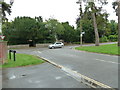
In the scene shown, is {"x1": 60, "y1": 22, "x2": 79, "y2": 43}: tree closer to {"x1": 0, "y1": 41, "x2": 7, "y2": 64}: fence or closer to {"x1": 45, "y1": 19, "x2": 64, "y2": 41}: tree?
{"x1": 45, "y1": 19, "x2": 64, "y2": 41}: tree

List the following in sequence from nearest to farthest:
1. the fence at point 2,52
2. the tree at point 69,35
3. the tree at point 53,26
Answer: the fence at point 2,52 → the tree at point 53,26 → the tree at point 69,35

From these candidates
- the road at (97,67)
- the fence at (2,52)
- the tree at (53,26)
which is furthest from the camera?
the tree at (53,26)

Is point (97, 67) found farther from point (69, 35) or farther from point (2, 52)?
point (69, 35)

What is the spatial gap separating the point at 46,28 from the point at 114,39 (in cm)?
3033

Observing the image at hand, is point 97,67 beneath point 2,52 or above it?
beneath


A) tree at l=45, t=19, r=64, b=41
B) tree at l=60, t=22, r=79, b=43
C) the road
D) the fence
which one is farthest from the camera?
tree at l=60, t=22, r=79, b=43

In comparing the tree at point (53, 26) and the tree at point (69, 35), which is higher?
the tree at point (53, 26)

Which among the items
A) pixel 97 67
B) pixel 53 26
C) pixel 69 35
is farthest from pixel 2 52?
pixel 69 35

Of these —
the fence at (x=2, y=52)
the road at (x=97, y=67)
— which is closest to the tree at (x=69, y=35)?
the road at (x=97, y=67)

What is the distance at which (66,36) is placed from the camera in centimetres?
5331

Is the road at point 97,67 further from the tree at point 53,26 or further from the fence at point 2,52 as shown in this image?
the tree at point 53,26

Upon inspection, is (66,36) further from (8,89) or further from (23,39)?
(8,89)

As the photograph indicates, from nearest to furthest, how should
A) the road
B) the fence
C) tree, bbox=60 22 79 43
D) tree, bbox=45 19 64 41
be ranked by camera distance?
the road
the fence
tree, bbox=45 19 64 41
tree, bbox=60 22 79 43

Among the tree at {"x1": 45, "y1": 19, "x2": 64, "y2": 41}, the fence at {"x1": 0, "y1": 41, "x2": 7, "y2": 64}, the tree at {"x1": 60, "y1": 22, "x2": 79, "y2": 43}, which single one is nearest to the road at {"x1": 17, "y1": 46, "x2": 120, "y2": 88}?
the fence at {"x1": 0, "y1": 41, "x2": 7, "y2": 64}
